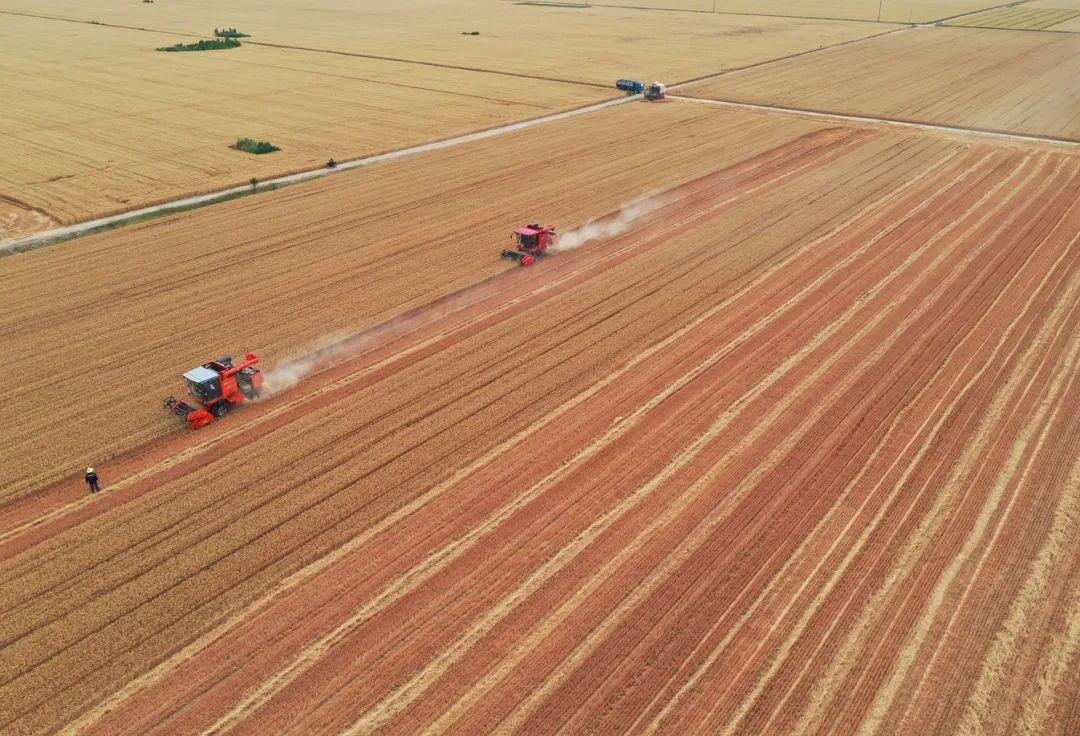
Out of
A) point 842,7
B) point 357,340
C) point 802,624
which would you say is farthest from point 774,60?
point 802,624

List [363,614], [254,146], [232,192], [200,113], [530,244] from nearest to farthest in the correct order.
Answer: [363,614] < [530,244] < [232,192] < [254,146] < [200,113]

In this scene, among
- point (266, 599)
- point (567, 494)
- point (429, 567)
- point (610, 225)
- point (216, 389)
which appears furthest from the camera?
point (610, 225)

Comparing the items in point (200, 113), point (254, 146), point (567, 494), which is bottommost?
point (567, 494)

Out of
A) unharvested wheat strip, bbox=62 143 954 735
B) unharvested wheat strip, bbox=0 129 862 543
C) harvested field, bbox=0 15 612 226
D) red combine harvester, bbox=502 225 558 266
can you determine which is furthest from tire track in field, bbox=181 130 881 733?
harvested field, bbox=0 15 612 226

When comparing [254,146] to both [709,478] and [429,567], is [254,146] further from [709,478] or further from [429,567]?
[709,478]

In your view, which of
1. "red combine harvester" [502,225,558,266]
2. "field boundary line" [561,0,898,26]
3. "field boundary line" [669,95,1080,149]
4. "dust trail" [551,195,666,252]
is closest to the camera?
"red combine harvester" [502,225,558,266]

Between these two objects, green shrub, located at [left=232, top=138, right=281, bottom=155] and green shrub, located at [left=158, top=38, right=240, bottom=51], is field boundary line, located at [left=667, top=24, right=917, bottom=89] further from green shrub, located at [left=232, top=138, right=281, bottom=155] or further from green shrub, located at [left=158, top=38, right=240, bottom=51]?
green shrub, located at [left=158, top=38, right=240, bottom=51]

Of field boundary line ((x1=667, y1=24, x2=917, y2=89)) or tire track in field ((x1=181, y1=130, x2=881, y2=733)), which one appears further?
field boundary line ((x1=667, y1=24, x2=917, y2=89))
